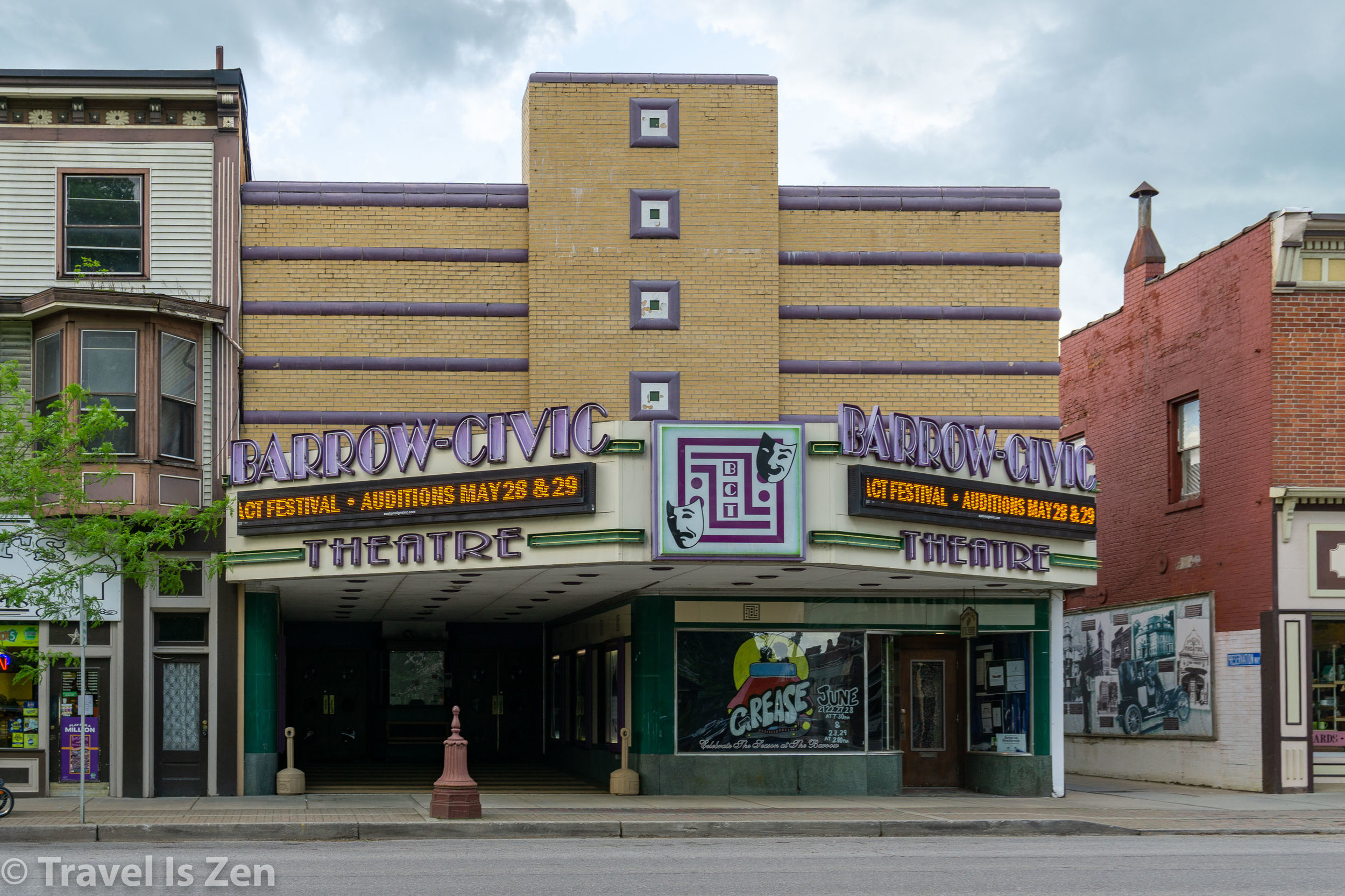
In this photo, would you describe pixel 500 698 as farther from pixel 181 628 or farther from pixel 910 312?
pixel 910 312

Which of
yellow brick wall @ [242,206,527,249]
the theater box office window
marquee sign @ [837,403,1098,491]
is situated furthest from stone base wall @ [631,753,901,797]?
yellow brick wall @ [242,206,527,249]

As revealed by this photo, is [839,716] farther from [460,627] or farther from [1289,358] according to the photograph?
[460,627]

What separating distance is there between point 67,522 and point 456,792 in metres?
6.41

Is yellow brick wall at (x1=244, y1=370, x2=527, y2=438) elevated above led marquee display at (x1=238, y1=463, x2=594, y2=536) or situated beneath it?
elevated above

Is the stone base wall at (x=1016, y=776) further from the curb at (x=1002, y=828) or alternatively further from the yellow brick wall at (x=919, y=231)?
the yellow brick wall at (x=919, y=231)

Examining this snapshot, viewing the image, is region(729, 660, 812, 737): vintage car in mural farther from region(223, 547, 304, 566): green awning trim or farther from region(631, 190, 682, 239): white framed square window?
region(631, 190, 682, 239): white framed square window

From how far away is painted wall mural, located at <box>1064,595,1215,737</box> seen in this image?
25.6 m

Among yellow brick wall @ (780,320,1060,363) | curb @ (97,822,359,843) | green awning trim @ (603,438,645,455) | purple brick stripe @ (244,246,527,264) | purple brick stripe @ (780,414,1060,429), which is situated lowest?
curb @ (97,822,359,843)

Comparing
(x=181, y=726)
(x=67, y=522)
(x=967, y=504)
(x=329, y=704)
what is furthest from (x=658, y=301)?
(x=329, y=704)

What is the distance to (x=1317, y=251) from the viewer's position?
954 inches

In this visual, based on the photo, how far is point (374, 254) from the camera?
23812 millimetres

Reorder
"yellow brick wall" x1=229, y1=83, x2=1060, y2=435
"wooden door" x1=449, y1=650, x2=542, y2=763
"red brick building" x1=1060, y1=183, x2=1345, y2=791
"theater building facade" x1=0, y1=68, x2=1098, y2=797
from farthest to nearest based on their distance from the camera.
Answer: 1. "wooden door" x1=449, y1=650, x2=542, y2=763
2. "red brick building" x1=1060, y1=183, x2=1345, y2=791
3. "yellow brick wall" x1=229, y1=83, x2=1060, y2=435
4. "theater building facade" x1=0, y1=68, x2=1098, y2=797

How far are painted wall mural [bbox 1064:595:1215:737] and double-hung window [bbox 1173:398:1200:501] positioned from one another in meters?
2.21

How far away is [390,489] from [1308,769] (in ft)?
50.3
